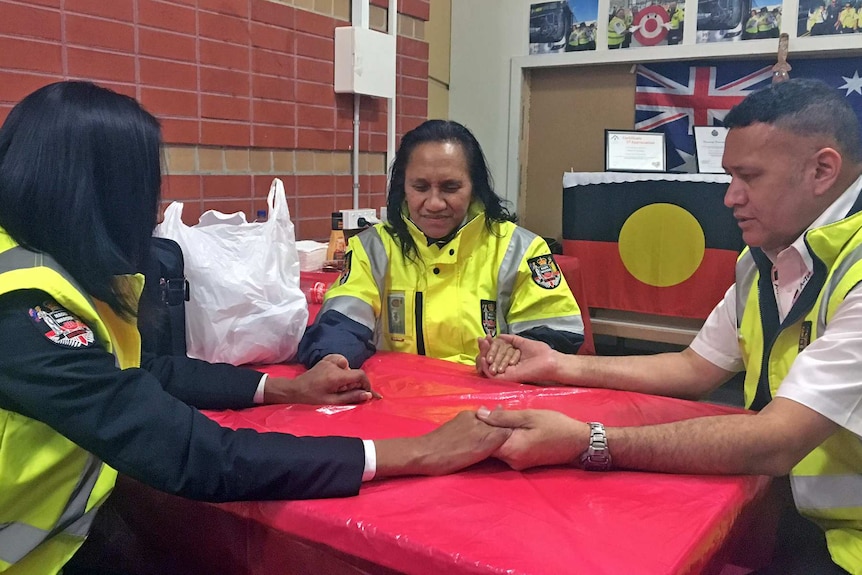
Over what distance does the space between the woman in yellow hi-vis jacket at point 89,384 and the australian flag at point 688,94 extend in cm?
298

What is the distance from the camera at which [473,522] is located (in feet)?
2.76

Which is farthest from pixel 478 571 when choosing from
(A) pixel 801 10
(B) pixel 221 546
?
(A) pixel 801 10

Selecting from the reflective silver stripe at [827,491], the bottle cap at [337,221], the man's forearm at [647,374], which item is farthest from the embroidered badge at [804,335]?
the bottle cap at [337,221]

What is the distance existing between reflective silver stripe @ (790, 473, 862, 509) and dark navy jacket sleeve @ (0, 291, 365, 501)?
27.2 inches

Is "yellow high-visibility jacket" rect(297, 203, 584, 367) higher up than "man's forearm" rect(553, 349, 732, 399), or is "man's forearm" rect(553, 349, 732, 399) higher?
"yellow high-visibility jacket" rect(297, 203, 584, 367)

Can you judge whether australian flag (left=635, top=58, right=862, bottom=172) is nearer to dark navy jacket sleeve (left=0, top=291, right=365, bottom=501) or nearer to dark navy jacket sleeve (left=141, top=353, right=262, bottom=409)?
dark navy jacket sleeve (left=141, top=353, right=262, bottom=409)

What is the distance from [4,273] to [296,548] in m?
0.50

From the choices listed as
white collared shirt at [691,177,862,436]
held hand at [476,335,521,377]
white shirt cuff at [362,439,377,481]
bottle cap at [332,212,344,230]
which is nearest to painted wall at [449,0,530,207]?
bottle cap at [332,212,344,230]

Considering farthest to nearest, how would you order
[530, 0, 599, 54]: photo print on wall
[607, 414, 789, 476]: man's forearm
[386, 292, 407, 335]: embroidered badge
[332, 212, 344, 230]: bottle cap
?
[530, 0, 599, 54]: photo print on wall < [332, 212, 344, 230]: bottle cap < [386, 292, 407, 335]: embroidered badge < [607, 414, 789, 476]: man's forearm

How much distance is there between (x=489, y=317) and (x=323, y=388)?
60cm

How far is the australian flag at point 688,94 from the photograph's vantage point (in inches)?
134

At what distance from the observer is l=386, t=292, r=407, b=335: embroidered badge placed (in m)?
1.82

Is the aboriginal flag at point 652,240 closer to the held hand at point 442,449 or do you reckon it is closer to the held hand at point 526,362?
the held hand at point 526,362

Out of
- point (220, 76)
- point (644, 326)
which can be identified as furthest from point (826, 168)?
point (644, 326)
